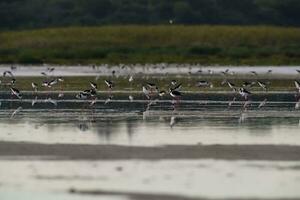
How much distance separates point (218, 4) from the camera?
90750 millimetres

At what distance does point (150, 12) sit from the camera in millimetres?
86938

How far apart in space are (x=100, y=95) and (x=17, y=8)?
49.4m

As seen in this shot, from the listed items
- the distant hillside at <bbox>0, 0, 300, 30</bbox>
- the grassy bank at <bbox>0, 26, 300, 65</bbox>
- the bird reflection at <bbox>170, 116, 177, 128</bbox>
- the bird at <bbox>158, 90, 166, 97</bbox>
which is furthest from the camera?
the distant hillside at <bbox>0, 0, 300, 30</bbox>

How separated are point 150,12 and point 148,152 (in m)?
66.1

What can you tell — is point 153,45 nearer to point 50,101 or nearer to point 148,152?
A: point 50,101

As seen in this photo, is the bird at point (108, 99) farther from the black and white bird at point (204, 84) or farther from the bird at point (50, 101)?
the black and white bird at point (204, 84)

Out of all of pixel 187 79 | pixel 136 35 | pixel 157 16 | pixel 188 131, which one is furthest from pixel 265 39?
pixel 188 131

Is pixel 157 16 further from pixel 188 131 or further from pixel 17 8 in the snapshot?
pixel 188 131

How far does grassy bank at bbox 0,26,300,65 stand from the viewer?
62.3 m

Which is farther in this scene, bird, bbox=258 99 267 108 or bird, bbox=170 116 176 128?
bird, bbox=258 99 267 108

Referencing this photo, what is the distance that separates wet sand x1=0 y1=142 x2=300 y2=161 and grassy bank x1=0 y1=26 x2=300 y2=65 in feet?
120

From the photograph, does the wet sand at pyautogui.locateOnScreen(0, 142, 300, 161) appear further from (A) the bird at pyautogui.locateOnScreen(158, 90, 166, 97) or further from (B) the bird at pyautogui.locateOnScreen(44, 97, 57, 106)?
(A) the bird at pyautogui.locateOnScreen(158, 90, 166, 97)

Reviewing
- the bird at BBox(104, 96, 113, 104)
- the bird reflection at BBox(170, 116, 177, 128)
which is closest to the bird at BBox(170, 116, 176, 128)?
the bird reflection at BBox(170, 116, 177, 128)

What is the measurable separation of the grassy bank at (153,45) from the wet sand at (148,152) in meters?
36.7
